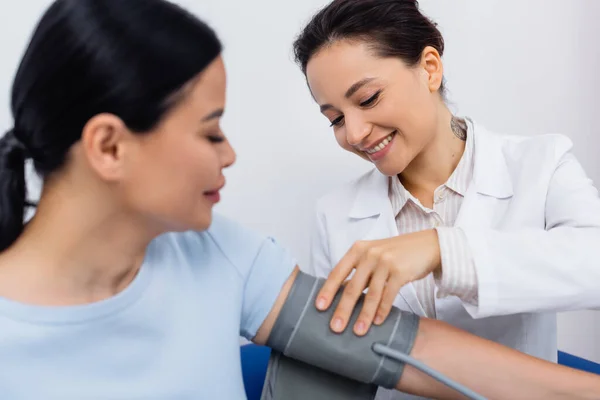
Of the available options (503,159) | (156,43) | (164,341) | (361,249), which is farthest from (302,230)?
(156,43)

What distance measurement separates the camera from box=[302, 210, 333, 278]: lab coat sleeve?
4.47 ft

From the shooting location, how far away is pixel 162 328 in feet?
2.75

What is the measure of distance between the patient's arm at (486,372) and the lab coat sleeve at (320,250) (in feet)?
1.52

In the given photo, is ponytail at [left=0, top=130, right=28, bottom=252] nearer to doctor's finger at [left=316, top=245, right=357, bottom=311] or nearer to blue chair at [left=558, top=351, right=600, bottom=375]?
doctor's finger at [left=316, top=245, right=357, bottom=311]

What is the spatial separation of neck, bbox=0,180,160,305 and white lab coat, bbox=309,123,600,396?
53 cm

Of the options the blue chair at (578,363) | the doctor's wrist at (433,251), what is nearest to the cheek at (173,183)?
the doctor's wrist at (433,251)

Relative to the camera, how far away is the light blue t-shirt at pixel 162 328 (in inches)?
29.1

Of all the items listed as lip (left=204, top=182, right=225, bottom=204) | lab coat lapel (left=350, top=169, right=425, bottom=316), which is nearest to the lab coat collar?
lab coat lapel (left=350, top=169, right=425, bottom=316)

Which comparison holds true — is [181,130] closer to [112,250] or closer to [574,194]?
[112,250]

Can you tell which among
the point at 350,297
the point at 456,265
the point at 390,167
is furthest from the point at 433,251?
the point at 390,167

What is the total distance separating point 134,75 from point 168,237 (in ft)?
1.00

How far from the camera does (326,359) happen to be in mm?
868

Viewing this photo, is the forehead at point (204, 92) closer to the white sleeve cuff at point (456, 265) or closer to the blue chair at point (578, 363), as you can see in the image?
the white sleeve cuff at point (456, 265)

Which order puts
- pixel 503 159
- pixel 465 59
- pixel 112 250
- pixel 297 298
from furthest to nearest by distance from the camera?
1. pixel 465 59
2. pixel 503 159
3. pixel 297 298
4. pixel 112 250
